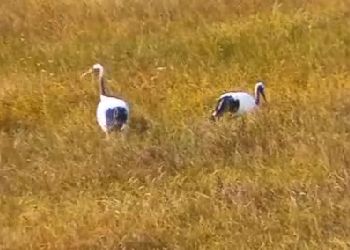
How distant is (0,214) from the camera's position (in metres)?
7.71

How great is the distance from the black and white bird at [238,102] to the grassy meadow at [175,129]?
0.13 m

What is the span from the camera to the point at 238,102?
32.7 feet

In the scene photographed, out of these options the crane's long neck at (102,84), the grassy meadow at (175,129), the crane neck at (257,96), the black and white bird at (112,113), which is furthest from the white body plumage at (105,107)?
the crane neck at (257,96)

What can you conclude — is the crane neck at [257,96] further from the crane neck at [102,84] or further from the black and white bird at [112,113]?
the crane neck at [102,84]

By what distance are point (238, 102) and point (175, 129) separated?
2.94ft

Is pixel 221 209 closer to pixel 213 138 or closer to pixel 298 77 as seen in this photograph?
pixel 213 138

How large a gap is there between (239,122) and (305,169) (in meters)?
1.36

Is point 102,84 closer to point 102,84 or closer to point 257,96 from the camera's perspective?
point 102,84

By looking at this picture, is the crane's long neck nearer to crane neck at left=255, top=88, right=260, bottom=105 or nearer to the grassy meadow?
the grassy meadow

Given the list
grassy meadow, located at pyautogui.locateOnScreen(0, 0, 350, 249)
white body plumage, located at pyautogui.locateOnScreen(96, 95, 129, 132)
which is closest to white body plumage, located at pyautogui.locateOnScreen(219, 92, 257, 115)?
grassy meadow, located at pyautogui.locateOnScreen(0, 0, 350, 249)

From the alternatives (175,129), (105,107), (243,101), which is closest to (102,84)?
(105,107)

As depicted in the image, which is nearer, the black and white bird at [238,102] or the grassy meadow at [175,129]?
the grassy meadow at [175,129]

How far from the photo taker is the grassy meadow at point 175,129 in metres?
7.00

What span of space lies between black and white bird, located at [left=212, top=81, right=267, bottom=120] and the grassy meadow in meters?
0.13
